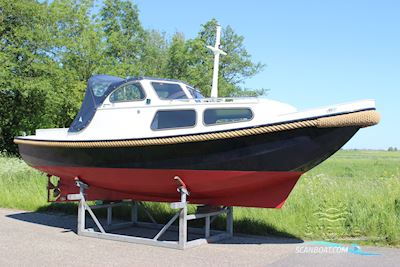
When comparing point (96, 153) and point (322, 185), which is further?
point (322, 185)

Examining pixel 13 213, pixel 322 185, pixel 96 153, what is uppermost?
pixel 96 153

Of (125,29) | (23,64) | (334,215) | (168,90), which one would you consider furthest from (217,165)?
(125,29)

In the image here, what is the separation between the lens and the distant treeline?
1143 inches

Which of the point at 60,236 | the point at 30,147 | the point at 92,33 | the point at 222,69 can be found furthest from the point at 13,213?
the point at 222,69

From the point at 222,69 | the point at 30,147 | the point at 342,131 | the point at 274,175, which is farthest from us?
the point at 222,69

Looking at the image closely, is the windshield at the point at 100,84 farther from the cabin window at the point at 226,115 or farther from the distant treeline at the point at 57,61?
the distant treeline at the point at 57,61

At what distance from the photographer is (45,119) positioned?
32.3 m

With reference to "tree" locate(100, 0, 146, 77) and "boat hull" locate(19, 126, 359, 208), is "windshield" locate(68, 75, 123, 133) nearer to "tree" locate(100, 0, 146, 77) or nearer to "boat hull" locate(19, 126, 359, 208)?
"boat hull" locate(19, 126, 359, 208)

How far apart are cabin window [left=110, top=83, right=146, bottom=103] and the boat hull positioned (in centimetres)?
96

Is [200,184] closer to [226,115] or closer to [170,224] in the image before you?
[170,224]

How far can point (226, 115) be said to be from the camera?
706cm

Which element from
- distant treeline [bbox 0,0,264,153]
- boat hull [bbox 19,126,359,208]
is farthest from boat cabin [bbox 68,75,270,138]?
distant treeline [bbox 0,0,264,153]

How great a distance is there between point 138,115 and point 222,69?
30.5m

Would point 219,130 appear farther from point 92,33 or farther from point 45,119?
point 45,119
